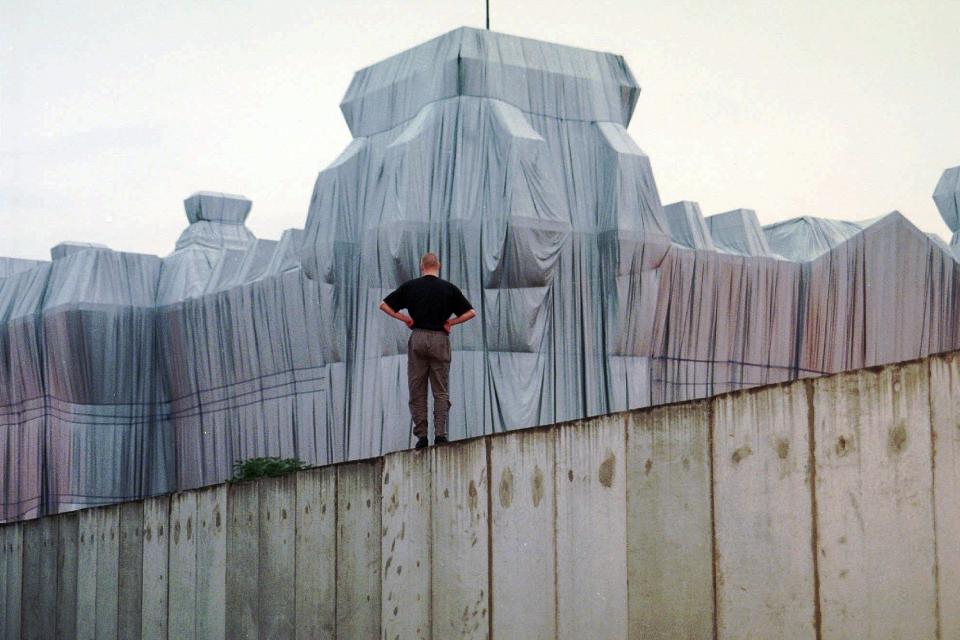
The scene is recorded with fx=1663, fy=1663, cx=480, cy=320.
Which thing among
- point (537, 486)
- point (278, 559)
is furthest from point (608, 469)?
point (278, 559)

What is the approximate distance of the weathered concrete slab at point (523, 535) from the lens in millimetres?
6996

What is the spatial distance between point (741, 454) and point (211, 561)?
515cm

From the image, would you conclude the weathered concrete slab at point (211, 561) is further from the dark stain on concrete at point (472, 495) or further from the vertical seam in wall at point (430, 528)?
the dark stain on concrete at point (472, 495)

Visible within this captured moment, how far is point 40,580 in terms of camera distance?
1369cm

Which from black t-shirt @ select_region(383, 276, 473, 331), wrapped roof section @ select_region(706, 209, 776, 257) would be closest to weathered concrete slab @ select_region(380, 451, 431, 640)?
black t-shirt @ select_region(383, 276, 473, 331)

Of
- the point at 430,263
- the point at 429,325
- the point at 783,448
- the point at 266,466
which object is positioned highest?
the point at 430,263

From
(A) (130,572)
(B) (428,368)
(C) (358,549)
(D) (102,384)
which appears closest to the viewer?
(C) (358,549)

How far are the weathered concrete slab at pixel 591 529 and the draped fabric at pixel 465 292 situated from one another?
1722 centimetres

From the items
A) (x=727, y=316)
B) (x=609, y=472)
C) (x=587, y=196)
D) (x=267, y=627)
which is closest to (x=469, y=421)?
(x=587, y=196)

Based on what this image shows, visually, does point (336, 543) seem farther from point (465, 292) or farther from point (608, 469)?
point (465, 292)

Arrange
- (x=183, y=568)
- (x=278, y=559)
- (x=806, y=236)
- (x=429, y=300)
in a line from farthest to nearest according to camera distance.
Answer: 1. (x=806, y=236)
2. (x=429, y=300)
3. (x=183, y=568)
4. (x=278, y=559)

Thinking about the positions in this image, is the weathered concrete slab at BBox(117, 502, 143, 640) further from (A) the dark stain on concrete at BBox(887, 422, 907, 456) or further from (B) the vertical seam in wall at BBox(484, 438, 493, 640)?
(A) the dark stain on concrete at BBox(887, 422, 907, 456)

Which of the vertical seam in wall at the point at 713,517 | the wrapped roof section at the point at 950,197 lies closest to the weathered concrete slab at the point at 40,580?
the vertical seam in wall at the point at 713,517

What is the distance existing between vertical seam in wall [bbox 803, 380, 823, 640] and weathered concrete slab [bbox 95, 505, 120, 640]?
23.9ft
